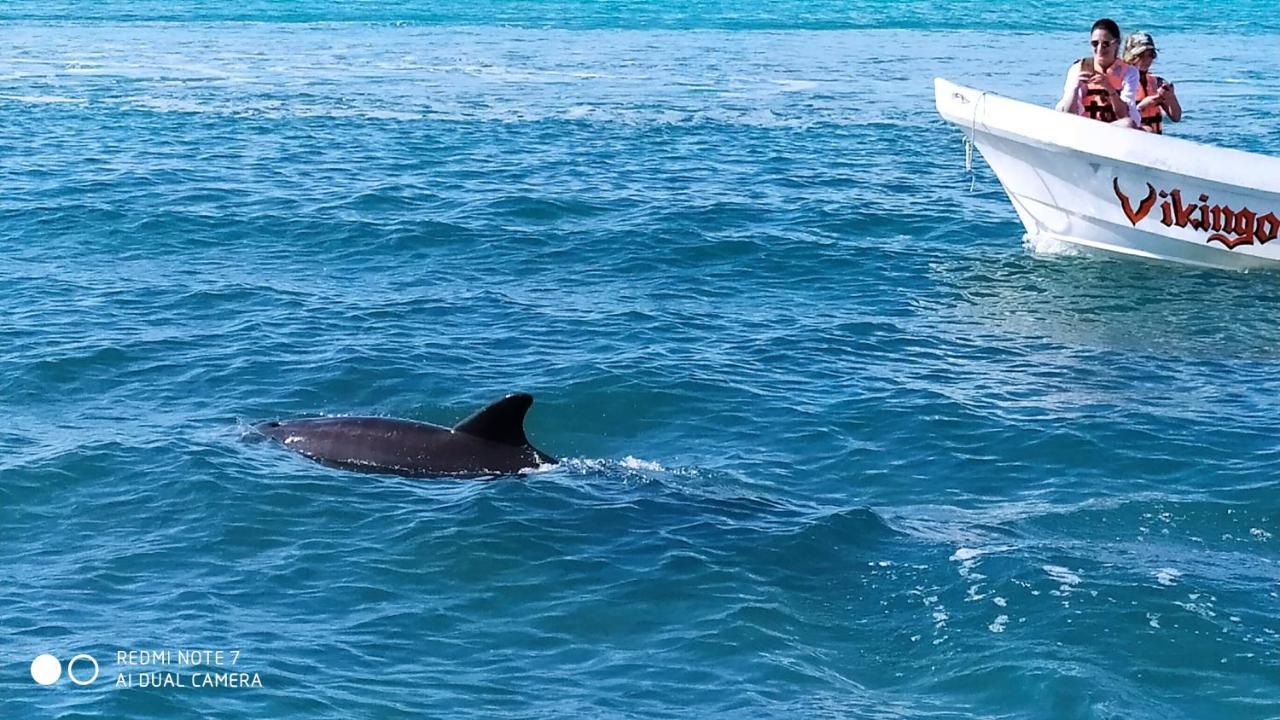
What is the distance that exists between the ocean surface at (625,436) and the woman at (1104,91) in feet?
6.44

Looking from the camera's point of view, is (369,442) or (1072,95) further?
(1072,95)

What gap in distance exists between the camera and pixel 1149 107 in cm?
1994

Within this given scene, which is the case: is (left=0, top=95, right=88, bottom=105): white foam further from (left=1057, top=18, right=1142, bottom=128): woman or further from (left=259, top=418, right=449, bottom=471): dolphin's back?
(left=259, top=418, right=449, bottom=471): dolphin's back

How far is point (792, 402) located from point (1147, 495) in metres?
3.67

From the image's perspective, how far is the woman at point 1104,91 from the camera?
1981 cm

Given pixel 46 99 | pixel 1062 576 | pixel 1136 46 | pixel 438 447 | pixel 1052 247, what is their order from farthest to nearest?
pixel 46 99
pixel 1052 247
pixel 1136 46
pixel 438 447
pixel 1062 576

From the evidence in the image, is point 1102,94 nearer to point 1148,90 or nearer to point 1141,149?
point 1148,90

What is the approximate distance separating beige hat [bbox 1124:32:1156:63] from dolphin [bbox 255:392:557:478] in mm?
9885

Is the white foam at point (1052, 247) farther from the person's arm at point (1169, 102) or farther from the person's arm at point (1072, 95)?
the person's arm at point (1169, 102)

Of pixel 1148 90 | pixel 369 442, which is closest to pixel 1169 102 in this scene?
pixel 1148 90

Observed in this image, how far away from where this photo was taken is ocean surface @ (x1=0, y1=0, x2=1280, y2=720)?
9.87m

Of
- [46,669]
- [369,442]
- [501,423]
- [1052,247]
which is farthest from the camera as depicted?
[1052,247]

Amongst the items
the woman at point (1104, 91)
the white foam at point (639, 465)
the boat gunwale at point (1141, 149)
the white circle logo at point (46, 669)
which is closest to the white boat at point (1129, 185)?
the boat gunwale at point (1141, 149)

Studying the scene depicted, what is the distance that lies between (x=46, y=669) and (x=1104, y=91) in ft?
48.8
